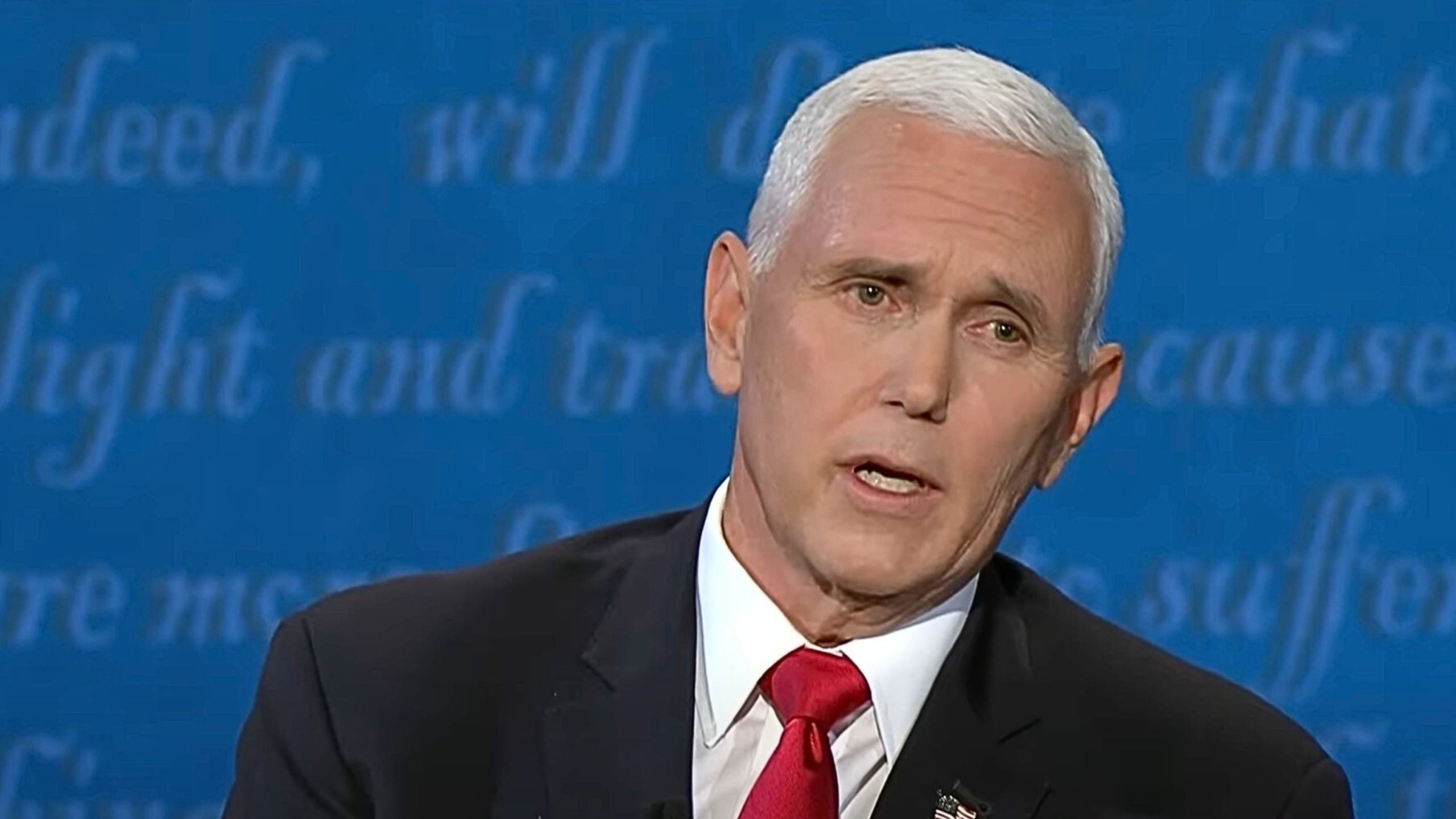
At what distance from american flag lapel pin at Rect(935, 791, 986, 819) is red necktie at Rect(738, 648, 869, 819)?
77mm

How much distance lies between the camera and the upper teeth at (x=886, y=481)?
177cm

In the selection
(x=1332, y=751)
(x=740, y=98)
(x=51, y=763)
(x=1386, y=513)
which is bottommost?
(x=51, y=763)

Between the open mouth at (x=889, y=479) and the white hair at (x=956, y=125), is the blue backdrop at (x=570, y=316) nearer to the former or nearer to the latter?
the white hair at (x=956, y=125)

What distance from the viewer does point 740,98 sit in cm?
267

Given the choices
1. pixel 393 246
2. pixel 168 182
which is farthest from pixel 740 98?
pixel 168 182

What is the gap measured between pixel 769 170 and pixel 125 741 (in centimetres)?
120

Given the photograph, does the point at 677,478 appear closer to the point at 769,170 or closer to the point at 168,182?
the point at 168,182

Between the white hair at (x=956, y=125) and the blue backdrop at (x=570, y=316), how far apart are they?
2.55ft

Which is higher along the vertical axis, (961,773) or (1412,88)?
(1412,88)

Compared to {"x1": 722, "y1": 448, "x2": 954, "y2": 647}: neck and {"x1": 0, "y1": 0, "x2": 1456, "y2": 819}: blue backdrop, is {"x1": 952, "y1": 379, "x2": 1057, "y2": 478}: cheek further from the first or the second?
{"x1": 0, "y1": 0, "x2": 1456, "y2": 819}: blue backdrop

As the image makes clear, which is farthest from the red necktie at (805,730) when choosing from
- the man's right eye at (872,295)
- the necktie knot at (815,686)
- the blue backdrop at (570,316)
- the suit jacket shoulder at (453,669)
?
the blue backdrop at (570,316)

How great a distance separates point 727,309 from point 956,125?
9.6 inches

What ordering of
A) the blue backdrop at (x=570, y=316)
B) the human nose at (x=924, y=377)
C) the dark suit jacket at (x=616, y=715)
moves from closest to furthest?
the human nose at (x=924, y=377) < the dark suit jacket at (x=616, y=715) < the blue backdrop at (x=570, y=316)

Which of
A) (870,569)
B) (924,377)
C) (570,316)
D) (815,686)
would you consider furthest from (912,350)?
(570,316)
